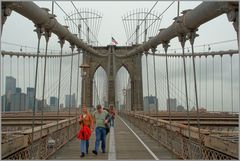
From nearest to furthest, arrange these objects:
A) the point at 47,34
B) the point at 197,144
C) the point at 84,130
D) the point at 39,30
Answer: the point at 197,144 < the point at 39,30 < the point at 47,34 < the point at 84,130

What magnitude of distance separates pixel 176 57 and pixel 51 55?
53.0ft

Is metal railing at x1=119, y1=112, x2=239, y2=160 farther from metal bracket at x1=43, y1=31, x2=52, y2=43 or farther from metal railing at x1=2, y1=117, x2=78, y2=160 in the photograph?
metal bracket at x1=43, y1=31, x2=52, y2=43

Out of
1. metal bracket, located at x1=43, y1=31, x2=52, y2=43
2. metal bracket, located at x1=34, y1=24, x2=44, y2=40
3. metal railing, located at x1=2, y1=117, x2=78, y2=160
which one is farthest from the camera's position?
metal bracket, located at x1=43, y1=31, x2=52, y2=43

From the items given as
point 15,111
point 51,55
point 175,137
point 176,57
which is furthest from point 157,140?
point 176,57

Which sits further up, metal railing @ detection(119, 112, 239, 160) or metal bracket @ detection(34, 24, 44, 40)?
metal bracket @ detection(34, 24, 44, 40)

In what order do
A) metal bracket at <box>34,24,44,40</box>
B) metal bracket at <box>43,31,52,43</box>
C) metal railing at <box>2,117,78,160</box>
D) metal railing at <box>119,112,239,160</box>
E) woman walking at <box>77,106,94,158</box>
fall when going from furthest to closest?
1. woman walking at <box>77,106,94,158</box>
2. metal bracket at <box>43,31,52,43</box>
3. metal bracket at <box>34,24,44,40</box>
4. metal railing at <box>2,117,78,160</box>
5. metal railing at <box>119,112,239,160</box>

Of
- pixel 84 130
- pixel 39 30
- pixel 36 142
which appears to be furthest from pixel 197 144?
pixel 39 30

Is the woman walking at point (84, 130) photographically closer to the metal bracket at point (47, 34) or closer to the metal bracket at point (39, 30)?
the metal bracket at point (47, 34)

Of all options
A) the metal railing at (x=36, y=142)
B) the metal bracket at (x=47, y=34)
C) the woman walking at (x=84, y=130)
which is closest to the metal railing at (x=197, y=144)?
the woman walking at (x=84, y=130)

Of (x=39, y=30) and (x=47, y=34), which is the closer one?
(x=39, y=30)

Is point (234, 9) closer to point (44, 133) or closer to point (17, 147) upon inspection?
point (17, 147)

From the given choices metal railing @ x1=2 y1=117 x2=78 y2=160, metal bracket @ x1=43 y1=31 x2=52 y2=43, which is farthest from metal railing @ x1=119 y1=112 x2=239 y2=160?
metal bracket @ x1=43 y1=31 x2=52 y2=43

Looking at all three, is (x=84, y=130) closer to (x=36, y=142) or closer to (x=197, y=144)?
(x=36, y=142)

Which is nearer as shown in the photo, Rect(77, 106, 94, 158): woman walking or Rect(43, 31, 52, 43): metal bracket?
Rect(43, 31, 52, 43): metal bracket
